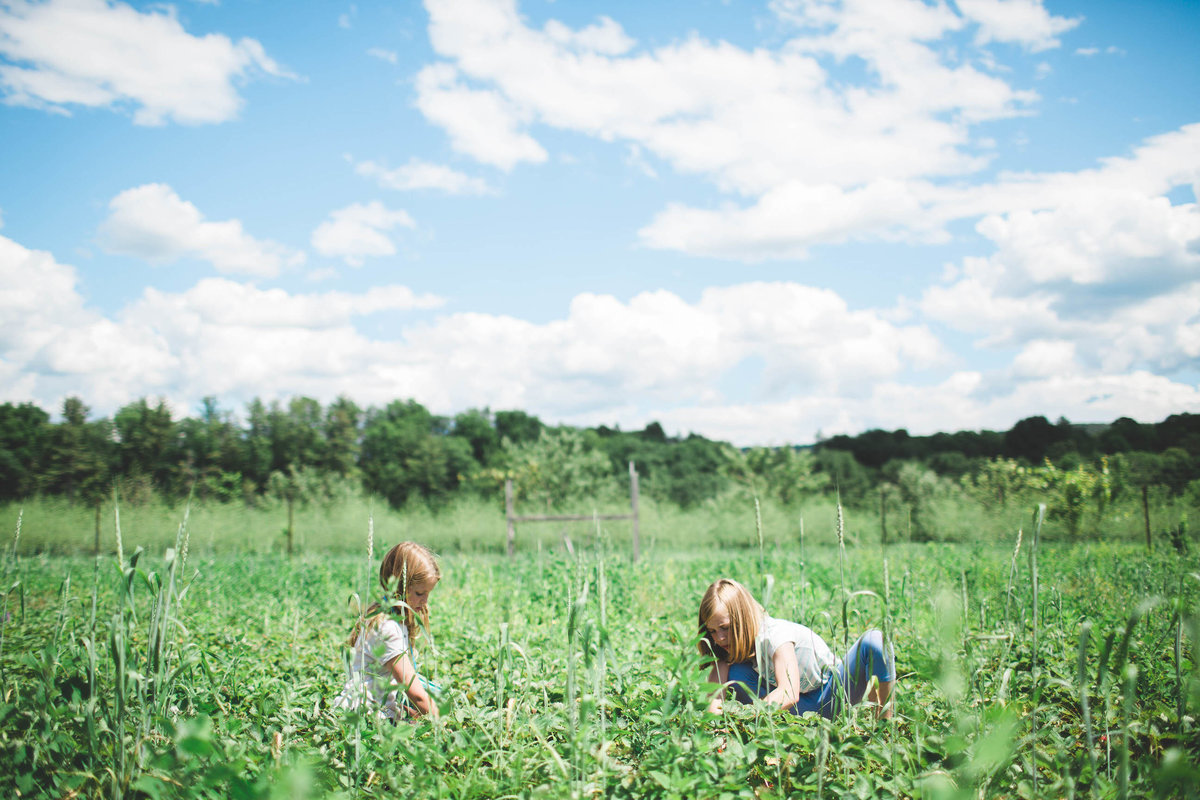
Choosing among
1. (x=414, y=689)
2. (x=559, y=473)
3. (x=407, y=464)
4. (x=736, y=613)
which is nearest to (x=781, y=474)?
(x=559, y=473)

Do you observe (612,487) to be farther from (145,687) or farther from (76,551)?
(145,687)

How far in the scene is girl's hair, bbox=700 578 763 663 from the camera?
2.74 meters

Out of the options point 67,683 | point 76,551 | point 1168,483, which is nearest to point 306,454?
point 76,551

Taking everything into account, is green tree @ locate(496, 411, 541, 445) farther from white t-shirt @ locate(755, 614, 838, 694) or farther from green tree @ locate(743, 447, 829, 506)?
white t-shirt @ locate(755, 614, 838, 694)

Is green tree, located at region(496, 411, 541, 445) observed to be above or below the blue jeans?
above

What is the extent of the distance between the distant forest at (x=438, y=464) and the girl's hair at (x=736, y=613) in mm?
10794

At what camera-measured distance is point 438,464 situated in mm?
25516

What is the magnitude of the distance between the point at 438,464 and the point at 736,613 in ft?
78.7

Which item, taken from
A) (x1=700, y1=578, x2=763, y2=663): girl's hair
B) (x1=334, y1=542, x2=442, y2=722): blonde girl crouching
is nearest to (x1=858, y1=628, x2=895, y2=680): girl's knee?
(x1=700, y1=578, x2=763, y2=663): girl's hair

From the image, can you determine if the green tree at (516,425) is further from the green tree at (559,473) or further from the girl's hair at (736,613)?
the girl's hair at (736,613)

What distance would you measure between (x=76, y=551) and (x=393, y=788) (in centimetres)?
1577

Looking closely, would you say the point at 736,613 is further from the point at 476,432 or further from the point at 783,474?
the point at 476,432

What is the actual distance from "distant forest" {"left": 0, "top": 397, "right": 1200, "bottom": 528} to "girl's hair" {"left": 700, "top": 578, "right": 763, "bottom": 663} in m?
10.8

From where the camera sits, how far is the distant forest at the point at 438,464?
55.0ft
